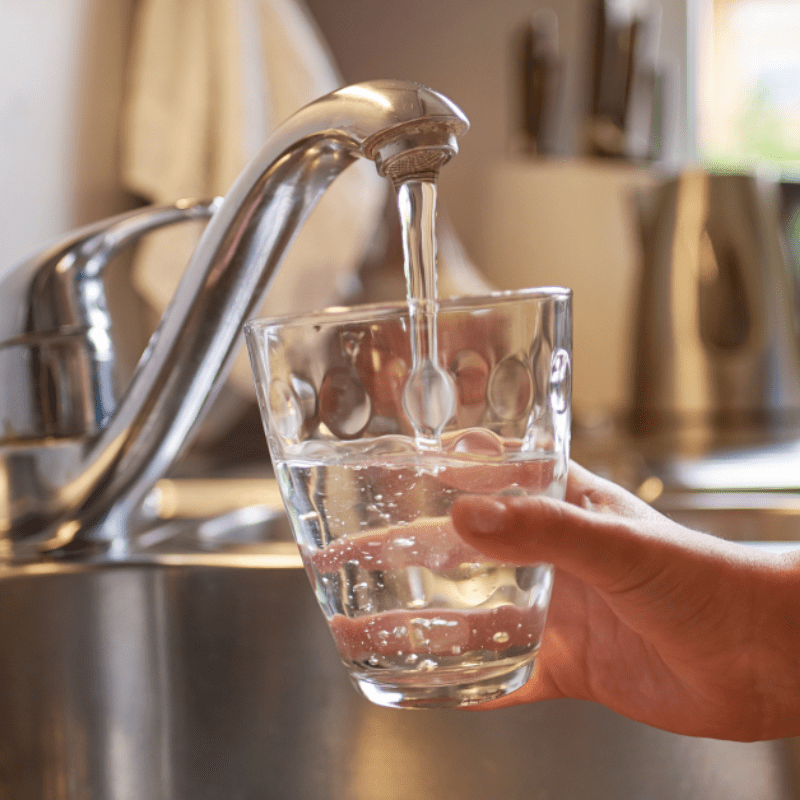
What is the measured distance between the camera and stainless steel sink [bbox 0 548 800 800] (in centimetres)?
39

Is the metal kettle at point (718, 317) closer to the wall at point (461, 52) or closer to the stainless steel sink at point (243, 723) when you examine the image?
the wall at point (461, 52)

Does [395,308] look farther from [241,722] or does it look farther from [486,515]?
[241,722]

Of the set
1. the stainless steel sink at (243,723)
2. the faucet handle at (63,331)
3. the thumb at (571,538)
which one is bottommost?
the stainless steel sink at (243,723)

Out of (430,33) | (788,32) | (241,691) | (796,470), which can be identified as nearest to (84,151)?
(241,691)

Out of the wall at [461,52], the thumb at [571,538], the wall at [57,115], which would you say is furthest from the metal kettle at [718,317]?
the thumb at [571,538]

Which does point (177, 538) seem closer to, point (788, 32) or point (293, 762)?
point (293, 762)

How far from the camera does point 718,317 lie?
1.04 metres

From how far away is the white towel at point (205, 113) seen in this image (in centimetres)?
73

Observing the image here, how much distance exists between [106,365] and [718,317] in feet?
2.47

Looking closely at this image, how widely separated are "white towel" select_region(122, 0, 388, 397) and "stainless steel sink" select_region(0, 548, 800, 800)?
1.08ft

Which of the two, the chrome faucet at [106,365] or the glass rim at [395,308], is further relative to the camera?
the chrome faucet at [106,365]

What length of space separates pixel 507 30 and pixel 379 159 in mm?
1054

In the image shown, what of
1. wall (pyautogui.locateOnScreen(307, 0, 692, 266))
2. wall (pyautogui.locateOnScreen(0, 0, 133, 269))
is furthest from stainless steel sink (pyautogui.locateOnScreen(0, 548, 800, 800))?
wall (pyautogui.locateOnScreen(307, 0, 692, 266))

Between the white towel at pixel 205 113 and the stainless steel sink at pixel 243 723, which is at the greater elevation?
the white towel at pixel 205 113
